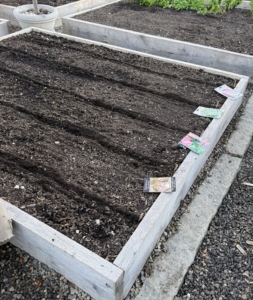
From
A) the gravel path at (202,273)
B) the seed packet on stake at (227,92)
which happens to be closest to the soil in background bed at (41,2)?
the seed packet on stake at (227,92)

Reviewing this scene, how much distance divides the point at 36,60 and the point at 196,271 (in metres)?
3.14

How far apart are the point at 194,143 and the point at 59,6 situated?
4.66 metres

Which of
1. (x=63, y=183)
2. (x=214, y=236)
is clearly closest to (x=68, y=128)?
(x=63, y=183)

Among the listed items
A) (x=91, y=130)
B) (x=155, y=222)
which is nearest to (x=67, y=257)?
(x=155, y=222)

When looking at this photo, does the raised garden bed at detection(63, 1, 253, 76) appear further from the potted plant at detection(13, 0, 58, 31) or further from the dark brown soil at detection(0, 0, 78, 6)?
the dark brown soil at detection(0, 0, 78, 6)

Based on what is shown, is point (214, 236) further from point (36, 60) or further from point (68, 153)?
point (36, 60)

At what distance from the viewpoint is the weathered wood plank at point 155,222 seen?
169 centimetres

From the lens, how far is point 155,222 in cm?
188

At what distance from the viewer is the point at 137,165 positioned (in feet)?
7.84

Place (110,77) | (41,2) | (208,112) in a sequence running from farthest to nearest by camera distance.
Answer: (41,2) < (110,77) < (208,112)

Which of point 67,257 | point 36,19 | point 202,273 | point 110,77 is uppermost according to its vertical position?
point 36,19

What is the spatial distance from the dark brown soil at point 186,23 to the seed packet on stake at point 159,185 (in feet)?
9.84

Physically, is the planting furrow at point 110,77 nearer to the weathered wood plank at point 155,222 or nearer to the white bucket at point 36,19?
the weathered wood plank at point 155,222

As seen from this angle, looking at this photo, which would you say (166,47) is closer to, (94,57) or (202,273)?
(94,57)
